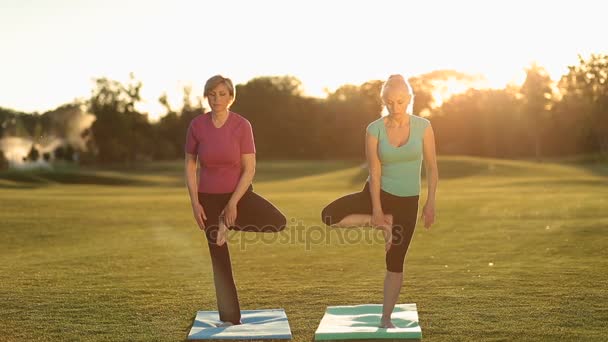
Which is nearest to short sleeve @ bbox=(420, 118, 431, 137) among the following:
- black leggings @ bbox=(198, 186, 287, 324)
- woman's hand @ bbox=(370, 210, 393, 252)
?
woman's hand @ bbox=(370, 210, 393, 252)

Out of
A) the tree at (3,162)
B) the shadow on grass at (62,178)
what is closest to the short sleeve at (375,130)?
the shadow on grass at (62,178)

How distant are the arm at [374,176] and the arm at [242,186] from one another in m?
1.10

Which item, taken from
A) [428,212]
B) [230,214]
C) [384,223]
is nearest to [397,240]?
[384,223]

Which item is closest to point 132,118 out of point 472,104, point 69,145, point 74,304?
point 69,145

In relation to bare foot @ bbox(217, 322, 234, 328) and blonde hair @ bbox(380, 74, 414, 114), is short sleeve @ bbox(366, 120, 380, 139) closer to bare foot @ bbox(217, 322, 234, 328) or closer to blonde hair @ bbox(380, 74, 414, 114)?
blonde hair @ bbox(380, 74, 414, 114)

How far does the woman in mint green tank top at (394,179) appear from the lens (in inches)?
305

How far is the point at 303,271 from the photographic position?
13.3m

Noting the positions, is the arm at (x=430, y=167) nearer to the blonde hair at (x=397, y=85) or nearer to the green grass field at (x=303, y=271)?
the blonde hair at (x=397, y=85)

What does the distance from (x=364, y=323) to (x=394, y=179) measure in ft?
5.05

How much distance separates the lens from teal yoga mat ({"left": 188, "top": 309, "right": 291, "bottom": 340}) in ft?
26.5

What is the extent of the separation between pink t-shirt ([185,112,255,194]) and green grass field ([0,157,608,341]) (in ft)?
4.86

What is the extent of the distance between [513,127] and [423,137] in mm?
67072

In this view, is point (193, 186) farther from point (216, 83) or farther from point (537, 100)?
point (537, 100)

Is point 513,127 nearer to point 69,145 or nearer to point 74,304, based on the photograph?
point 69,145
